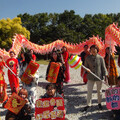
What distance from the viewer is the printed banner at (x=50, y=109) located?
229cm

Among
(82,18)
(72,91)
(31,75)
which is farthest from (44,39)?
(31,75)

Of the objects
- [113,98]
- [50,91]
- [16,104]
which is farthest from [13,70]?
[113,98]

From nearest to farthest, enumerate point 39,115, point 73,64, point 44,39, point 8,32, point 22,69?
point 39,115, point 73,64, point 22,69, point 8,32, point 44,39

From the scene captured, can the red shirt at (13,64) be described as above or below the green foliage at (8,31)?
below

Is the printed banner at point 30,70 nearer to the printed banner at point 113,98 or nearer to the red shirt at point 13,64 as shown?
the red shirt at point 13,64

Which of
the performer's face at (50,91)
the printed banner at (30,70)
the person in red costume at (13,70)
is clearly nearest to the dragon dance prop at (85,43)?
the person in red costume at (13,70)

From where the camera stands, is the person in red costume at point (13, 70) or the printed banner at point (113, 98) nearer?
the printed banner at point (113, 98)

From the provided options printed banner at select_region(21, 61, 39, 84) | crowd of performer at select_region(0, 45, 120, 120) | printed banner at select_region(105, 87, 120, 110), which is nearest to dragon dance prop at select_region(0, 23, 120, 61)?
crowd of performer at select_region(0, 45, 120, 120)

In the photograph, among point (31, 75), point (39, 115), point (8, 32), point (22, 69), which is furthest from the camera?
point (8, 32)

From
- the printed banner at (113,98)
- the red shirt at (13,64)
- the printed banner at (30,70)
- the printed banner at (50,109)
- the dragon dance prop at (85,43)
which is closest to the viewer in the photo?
the printed banner at (50,109)

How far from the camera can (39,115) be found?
2.33m

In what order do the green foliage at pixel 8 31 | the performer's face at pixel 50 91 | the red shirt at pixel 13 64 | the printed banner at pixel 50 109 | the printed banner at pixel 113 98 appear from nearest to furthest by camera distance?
the printed banner at pixel 50 109 < the performer's face at pixel 50 91 < the printed banner at pixel 113 98 < the red shirt at pixel 13 64 < the green foliage at pixel 8 31

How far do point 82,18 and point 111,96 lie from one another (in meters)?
31.4

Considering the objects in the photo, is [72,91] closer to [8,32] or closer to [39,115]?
[39,115]
